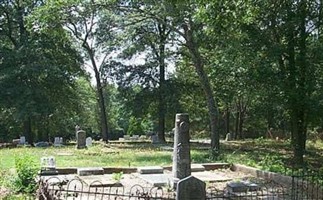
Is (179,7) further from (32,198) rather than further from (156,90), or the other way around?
(156,90)

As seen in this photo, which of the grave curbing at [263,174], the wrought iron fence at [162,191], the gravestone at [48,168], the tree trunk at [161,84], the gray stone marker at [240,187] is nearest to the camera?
the wrought iron fence at [162,191]

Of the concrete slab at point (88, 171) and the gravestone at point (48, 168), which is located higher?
the gravestone at point (48, 168)

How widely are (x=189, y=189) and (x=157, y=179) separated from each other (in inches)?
186

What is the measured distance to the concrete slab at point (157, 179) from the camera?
10.8 metres

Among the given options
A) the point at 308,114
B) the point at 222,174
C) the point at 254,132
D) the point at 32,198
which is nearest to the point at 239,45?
the point at 308,114

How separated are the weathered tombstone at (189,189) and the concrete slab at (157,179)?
13.3 ft

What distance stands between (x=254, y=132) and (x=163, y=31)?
62.4 feet

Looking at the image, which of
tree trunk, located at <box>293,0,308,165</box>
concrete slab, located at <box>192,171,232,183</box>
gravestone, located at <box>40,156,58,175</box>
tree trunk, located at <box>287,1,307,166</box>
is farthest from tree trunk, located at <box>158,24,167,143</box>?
gravestone, located at <box>40,156,58,175</box>

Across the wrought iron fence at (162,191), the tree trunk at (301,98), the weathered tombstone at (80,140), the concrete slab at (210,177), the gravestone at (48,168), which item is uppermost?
the tree trunk at (301,98)

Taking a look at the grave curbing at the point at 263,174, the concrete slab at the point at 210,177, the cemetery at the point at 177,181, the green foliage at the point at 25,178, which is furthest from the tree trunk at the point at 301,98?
the green foliage at the point at 25,178

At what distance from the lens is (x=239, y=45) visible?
17594 mm

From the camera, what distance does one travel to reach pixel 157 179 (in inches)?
445

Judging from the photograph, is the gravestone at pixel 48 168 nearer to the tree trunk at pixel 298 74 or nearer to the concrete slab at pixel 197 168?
the concrete slab at pixel 197 168

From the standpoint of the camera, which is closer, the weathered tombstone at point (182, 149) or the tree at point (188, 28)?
the weathered tombstone at point (182, 149)
